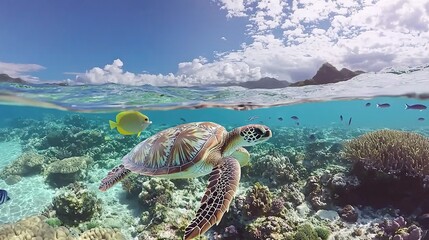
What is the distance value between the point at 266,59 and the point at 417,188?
7.08m

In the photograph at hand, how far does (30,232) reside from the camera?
5.99 metres

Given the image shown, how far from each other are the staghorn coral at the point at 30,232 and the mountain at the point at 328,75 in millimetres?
11432

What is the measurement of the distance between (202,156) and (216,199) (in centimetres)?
123

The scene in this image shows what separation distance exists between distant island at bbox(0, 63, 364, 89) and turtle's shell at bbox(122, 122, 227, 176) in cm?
904

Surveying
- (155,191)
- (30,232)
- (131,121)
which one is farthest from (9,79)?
(131,121)

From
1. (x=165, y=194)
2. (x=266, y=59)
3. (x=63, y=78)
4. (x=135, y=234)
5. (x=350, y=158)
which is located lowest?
(x=135, y=234)

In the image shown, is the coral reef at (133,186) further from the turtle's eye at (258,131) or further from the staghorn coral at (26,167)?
the turtle's eye at (258,131)

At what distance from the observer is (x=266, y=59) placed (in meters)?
12.2

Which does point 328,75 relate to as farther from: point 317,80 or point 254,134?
point 254,134

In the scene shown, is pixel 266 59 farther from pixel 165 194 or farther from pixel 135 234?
pixel 135 234

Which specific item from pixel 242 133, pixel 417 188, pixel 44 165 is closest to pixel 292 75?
pixel 417 188

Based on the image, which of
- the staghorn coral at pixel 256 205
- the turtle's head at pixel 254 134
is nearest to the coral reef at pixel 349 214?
the staghorn coral at pixel 256 205

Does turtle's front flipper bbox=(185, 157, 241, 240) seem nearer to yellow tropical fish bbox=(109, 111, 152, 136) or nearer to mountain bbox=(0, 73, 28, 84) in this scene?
yellow tropical fish bbox=(109, 111, 152, 136)

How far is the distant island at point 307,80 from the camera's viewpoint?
12750 millimetres
